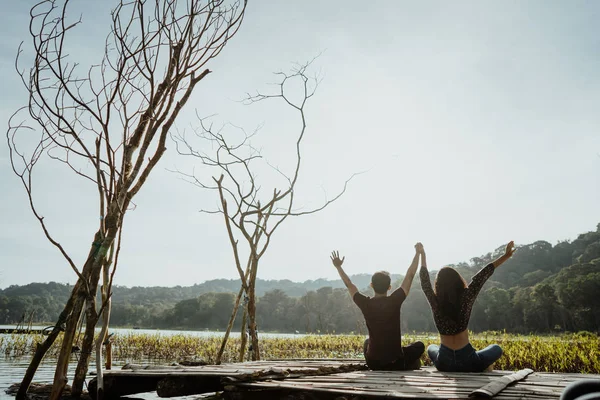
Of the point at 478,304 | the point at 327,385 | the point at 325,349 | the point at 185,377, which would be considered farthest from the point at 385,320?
the point at 478,304

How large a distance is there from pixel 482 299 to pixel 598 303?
53.0 ft

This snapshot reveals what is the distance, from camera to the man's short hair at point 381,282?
5.19 meters

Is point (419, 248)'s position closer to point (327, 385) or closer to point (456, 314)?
point (456, 314)

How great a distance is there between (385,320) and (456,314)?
0.84 meters

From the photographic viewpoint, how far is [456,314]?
15.8ft

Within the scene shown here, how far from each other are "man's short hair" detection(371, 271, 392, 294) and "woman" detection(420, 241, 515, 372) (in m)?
0.43

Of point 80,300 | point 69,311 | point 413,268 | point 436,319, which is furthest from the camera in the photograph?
point 413,268

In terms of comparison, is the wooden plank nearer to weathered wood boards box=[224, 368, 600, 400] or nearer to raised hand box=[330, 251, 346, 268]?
weathered wood boards box=[224, 368, 600, 400]

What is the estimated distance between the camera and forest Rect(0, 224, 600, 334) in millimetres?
49750

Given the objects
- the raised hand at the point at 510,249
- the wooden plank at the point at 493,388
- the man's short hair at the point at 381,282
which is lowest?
the wooden plank at the point at 493,388

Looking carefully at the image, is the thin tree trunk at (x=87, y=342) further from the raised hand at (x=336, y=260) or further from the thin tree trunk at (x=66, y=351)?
the raised hand at (x=336, y=260)

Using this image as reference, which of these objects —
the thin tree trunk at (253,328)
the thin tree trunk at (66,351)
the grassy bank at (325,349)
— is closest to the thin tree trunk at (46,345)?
the thin tree trunk at (66,351)

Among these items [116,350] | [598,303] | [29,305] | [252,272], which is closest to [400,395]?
[252,272]

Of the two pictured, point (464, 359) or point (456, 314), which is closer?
point (456, 314)
